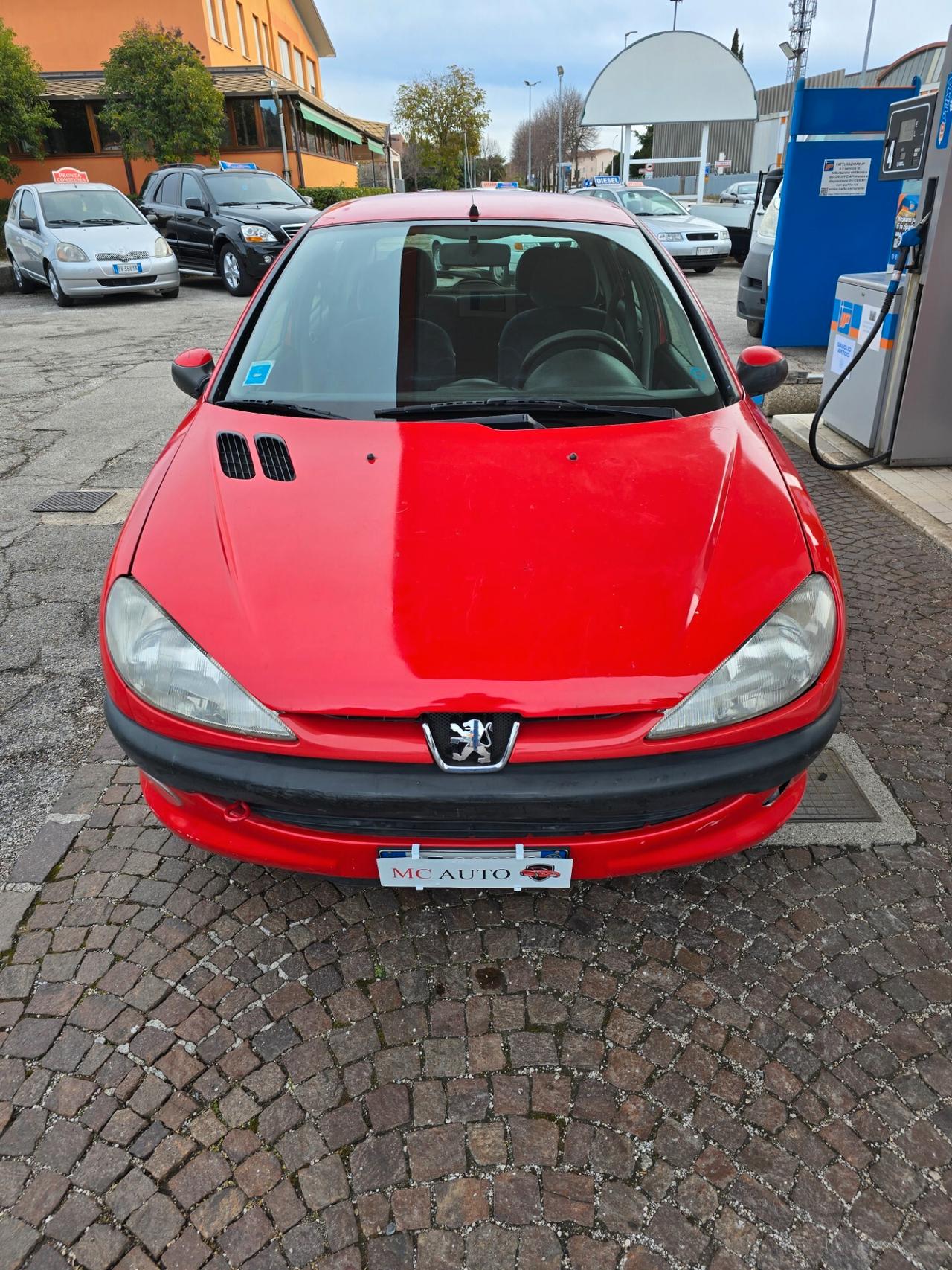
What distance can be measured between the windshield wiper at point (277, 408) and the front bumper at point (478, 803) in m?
1.06

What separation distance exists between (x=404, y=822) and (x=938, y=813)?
1.69 meters

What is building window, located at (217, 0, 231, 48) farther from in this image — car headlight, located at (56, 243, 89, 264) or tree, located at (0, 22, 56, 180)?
car headlight, located at (56, 243, 89, 264)

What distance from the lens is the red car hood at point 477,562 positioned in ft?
5.88

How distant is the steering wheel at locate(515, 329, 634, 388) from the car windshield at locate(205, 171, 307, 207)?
12.0 metres

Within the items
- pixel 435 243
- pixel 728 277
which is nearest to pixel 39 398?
pixel 435 243

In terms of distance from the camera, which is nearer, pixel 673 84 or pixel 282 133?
pixel 282 133

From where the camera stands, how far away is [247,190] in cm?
1327

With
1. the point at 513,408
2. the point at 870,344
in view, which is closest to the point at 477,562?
the point at 513,408

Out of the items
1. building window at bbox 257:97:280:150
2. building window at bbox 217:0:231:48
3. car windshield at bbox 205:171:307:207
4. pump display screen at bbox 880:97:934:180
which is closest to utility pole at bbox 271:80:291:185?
building window at bbox 257:97:280:150

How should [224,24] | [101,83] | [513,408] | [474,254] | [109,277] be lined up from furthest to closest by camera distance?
[224,24], [101,83], [109,277], [474,254], [513,408]

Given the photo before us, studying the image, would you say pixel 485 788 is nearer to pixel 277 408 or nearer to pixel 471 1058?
pixel 471 1058

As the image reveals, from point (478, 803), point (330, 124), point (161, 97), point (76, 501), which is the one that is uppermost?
point (330, 124)

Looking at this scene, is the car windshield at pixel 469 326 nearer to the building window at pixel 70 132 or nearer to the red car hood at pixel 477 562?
the red car hood at pixel 477 562

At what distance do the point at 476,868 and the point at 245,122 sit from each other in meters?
32.6
